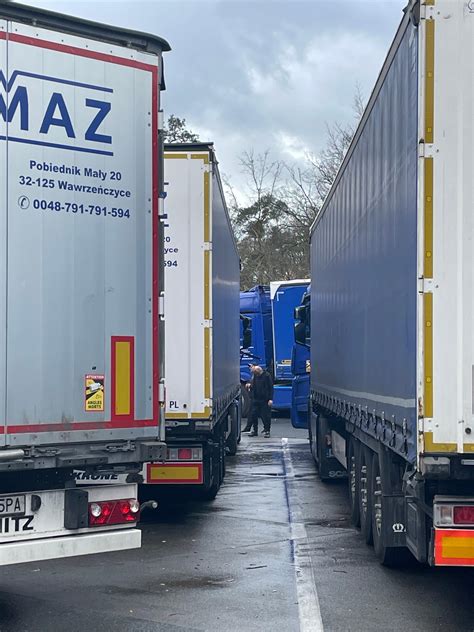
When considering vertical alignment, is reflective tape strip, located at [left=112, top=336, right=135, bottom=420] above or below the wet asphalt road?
above

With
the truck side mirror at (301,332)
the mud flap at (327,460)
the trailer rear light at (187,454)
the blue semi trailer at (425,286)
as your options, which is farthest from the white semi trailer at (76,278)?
the truck side mirror at (301,332)

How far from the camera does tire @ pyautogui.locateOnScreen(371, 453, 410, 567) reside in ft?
28.2

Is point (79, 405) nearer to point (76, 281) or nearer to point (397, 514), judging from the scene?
point (76, 281)

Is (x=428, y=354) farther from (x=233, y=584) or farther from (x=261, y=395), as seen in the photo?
(x=261, y=395)

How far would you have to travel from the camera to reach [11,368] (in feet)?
20.8

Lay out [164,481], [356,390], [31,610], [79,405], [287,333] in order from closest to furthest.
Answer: [79,405], [31,610], [356,390], [164,481], [287,333]

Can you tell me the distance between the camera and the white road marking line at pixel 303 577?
7.06 metres

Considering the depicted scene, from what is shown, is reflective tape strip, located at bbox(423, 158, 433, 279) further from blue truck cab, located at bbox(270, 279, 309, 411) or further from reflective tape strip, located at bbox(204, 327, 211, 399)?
blue truck cab, located at bbox(270, 279, 309, 411)

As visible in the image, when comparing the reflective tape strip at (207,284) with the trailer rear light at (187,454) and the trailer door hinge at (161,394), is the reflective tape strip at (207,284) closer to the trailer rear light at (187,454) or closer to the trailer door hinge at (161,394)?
the trailer rear light at (187,454)

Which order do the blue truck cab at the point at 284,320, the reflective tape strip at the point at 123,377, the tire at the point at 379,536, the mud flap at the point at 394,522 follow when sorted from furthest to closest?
1. the blue truck cab at the point at 284,320
2. the tire at the point at 379,536
3. the mud flap at the point at 394,522
4. the reflective tape strip at the point at 123,377

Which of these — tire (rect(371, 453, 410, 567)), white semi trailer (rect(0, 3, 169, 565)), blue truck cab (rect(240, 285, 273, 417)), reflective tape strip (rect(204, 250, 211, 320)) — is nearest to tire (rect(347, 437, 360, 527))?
tire (rect(371, 453, 410, 567))

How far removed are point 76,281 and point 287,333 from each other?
22.2 m

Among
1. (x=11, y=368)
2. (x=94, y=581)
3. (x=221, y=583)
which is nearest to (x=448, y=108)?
(x=11, y=368)

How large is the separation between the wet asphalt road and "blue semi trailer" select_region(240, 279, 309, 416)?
1677cm
